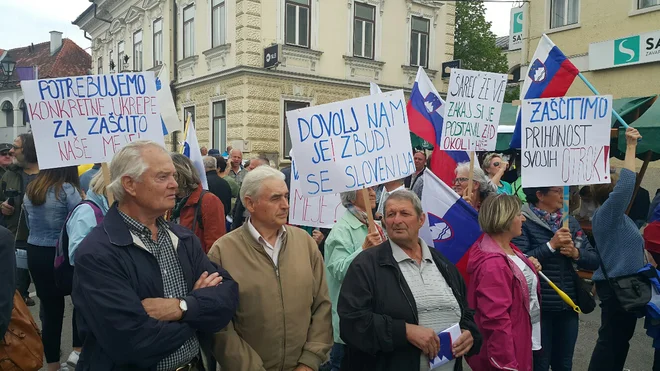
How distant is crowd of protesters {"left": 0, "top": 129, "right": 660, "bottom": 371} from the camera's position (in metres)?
2.18

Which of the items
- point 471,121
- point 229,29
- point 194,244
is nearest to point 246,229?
point 194,244

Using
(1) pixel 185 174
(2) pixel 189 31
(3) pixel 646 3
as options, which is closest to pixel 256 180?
(1) pixel 185 174

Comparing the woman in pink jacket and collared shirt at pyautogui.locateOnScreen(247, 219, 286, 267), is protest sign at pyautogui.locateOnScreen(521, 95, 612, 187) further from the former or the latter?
collared shirt at pyautogui.locateOnScreen(247, 219, 286, 267)

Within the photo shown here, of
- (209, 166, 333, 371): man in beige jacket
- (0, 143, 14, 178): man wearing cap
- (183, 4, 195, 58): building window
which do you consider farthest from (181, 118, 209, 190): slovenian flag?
(183, 4, 195, 58): building window

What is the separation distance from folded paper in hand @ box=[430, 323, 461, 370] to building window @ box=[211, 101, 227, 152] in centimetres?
1392

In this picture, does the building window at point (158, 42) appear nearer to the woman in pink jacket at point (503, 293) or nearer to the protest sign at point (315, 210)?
the protest sign at point (315, 210)

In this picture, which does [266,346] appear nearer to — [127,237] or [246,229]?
[246,229]

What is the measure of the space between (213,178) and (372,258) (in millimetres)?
3897

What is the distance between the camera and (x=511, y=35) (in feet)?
59.9

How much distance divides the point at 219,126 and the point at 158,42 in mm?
5257

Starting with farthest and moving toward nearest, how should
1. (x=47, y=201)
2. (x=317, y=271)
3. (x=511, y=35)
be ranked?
(x=511, y=35) < (x=47, y=201) < (x=317, y=271)

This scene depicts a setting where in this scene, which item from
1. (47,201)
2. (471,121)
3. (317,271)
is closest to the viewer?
(317,271)

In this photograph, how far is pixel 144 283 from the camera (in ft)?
7.13

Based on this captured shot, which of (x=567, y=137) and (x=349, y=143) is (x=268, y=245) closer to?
(x=349, y=143)
